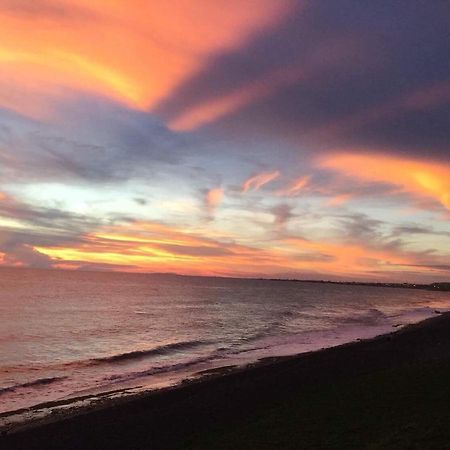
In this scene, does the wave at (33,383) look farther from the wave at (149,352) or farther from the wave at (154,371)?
the wave at (149,352)

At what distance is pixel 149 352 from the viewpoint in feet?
121

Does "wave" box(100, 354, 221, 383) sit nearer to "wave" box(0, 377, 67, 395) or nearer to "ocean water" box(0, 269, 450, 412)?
"ocean water" box(0, 269, 450, 412)

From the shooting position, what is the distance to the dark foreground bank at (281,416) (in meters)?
11.5

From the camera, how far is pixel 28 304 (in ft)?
269

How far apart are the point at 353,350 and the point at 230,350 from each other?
37.1 feet

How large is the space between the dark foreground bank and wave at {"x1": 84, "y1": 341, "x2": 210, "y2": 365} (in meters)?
12.8

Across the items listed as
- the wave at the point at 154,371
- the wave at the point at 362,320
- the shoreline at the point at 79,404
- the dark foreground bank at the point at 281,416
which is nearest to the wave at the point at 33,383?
the wave at the point at 154,371

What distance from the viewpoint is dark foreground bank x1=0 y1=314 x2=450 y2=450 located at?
37.7 feet

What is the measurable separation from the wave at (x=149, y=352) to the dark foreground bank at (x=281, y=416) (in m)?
12.8

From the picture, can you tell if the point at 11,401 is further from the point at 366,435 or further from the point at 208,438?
the point at 366,435

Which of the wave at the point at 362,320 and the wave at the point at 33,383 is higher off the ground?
the wave at the point at 362,320

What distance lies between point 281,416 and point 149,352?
24.2 meters

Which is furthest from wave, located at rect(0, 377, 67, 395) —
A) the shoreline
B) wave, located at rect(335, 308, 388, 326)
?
wave, located at rect(335, 308, 388, 326)

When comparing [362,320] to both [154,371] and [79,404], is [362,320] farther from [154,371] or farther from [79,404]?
[79,404]
